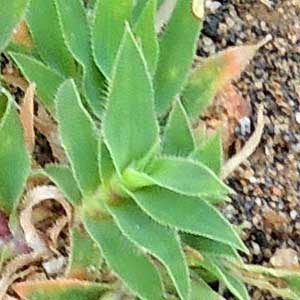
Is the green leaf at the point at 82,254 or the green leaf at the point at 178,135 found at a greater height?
the green leaf at the point at 178,135

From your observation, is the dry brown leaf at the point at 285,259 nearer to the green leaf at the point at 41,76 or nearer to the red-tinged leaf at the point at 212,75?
the red-tinged leaf at the point at 212,75

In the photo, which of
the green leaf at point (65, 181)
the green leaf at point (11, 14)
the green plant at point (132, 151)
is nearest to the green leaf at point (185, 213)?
the green plant at point (132, 151)

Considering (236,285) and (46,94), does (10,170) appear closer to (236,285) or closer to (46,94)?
(46,94)

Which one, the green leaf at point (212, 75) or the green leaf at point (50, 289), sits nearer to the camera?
the green leaf at point (50, 289)

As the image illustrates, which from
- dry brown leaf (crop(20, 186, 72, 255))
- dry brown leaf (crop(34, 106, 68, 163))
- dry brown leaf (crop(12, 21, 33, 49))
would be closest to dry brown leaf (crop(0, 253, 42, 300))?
dry brown leaf (crop(20, 186, 72, 255))

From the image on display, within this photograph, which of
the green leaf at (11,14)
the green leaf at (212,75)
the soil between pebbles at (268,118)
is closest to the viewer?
the green leaf at (11,14)

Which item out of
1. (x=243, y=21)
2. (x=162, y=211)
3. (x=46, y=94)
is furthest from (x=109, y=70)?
(x=243, y=21)
